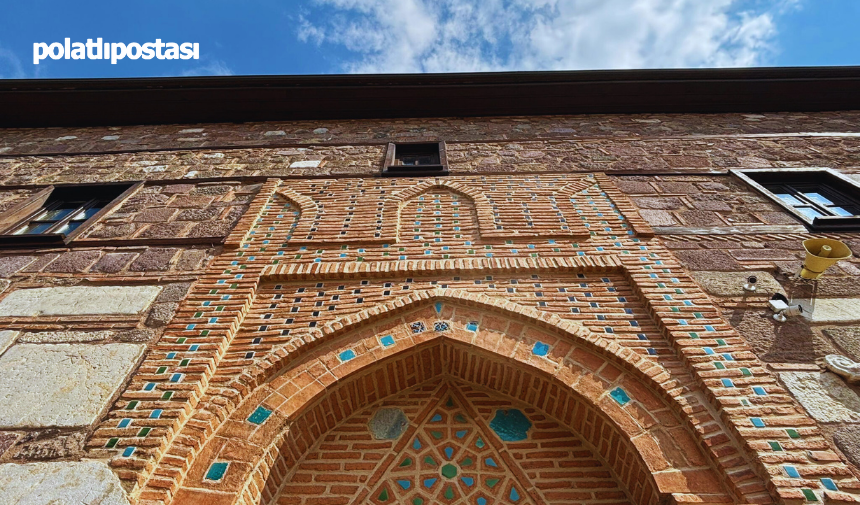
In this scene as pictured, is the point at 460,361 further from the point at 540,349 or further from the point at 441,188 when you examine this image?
the point at 441,188

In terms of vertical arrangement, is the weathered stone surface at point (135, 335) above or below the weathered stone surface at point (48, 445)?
above

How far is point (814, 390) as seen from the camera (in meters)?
2.10

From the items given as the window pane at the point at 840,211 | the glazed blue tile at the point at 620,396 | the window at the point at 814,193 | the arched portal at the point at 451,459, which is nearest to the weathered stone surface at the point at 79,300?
the arched portal at the point at 451,459

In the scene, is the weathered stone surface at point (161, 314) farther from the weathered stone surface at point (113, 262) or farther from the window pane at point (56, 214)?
the window pane at point (56, 214)

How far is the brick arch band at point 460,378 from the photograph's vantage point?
75.0 inches

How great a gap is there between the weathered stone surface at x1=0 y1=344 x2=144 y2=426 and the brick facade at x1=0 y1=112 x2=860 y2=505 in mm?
65

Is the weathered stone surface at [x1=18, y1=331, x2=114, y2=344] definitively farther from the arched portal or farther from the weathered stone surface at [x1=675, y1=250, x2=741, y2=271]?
the weathered stone surface at [x1=675, y1=250, x2=741, y2=271]

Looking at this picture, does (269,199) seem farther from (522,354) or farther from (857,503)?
(857,503)

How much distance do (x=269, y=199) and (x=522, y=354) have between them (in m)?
2.68

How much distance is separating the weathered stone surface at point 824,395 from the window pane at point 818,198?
260cm

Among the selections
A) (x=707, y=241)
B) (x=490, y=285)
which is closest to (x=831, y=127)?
(x=707, y=241)

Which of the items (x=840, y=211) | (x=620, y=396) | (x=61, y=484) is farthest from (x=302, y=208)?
(x=840, y=211)

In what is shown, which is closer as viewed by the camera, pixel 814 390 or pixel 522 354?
pixel 814 390

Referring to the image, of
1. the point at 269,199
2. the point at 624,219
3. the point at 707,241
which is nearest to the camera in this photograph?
the point at 707,241
